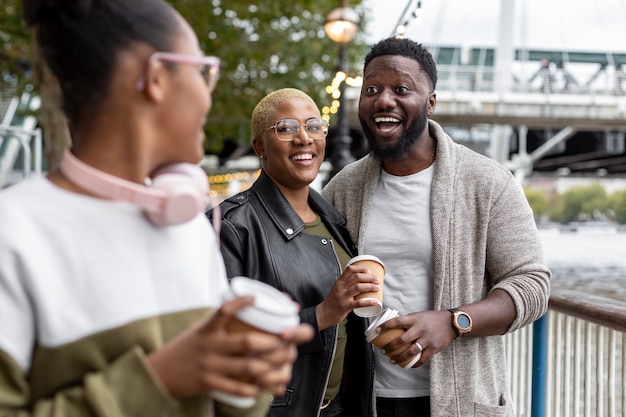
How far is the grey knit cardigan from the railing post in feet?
3.67

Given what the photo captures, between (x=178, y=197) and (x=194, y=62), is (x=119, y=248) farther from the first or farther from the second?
(x=194, y=62)

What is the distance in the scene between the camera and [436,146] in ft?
9.45

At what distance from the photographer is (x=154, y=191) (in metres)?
1.15

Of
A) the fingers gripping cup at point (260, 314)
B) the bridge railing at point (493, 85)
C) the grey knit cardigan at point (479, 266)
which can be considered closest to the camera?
the fingers gripping cup at point (260, 314)

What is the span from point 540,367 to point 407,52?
1988 mm

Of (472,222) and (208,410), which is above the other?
(472,222)

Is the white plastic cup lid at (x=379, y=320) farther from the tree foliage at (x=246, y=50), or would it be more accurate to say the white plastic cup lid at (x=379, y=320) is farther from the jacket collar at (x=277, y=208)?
the tree foliage at (x=246, y=50)

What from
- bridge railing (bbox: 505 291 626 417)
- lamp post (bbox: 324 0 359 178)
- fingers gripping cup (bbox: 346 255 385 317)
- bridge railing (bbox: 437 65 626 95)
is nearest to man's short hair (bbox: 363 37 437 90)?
fingers gripping cup (bbox: 346 255 385 317)

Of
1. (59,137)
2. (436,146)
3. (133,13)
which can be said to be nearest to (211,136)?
(59,137)

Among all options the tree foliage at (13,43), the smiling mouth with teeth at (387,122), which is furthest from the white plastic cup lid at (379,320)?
the tree foliage at (13,43)

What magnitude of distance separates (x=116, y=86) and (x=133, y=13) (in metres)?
0.14

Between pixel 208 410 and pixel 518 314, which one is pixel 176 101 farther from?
pixel 518 314

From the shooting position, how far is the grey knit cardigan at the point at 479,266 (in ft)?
8.15

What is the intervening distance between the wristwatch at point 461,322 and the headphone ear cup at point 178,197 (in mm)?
1413
